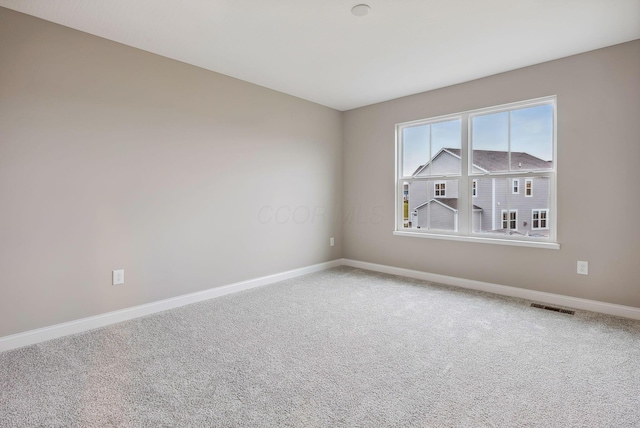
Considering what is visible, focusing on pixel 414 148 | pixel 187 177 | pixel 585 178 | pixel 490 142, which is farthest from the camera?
pixel 414 148

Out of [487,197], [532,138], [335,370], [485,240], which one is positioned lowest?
[335,370]

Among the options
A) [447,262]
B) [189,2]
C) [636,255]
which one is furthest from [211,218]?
[636,255]

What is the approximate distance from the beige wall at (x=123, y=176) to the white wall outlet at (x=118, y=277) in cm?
5

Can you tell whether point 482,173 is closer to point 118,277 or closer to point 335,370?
point 335,370

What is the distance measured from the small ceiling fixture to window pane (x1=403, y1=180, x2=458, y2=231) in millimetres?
2323

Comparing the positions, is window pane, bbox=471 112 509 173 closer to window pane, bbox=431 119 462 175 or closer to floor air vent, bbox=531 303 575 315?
window pane, bbox=431 119 462 175

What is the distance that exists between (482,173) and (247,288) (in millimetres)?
2976

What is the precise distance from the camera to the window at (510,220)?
348 centimetres

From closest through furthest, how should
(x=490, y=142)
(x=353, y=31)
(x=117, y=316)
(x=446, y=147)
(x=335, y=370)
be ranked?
(x=335, y=370) < (x=353, y=31) < (x=117, y=316) < (x=490, y=142) < (x=446, y=147)

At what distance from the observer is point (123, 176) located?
277 cm

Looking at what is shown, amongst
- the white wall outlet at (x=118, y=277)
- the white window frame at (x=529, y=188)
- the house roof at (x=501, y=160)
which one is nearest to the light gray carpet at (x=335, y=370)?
the white wall outlet at (x=118, y=277)

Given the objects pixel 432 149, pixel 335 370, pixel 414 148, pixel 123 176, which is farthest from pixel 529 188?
pixel 123 176

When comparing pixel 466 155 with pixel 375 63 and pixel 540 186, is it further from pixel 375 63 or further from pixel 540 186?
pixel 375 63

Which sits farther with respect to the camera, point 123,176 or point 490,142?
point 490,142
